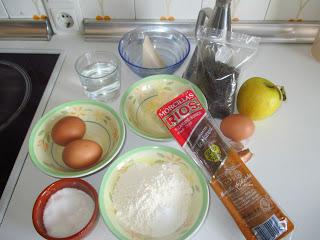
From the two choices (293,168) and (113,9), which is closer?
(293,168)

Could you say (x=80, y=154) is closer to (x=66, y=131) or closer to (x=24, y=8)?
(x=66, y=131)

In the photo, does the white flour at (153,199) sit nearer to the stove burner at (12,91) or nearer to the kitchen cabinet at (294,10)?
the stove burner at (12,91)

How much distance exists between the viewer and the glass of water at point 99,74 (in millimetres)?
753

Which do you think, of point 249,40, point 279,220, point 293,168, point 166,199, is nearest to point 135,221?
point 166,199

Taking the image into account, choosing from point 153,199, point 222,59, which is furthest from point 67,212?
point 222,59

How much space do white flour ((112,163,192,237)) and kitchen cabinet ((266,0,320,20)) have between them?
570 mm

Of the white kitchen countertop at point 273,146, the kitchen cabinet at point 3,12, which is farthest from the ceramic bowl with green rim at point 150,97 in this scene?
the kitchen cabinet at point 3,12

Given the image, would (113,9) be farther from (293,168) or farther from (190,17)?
(293,168)

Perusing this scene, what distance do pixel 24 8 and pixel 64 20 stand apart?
0.12m

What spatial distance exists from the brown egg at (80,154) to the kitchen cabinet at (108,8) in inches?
17.7

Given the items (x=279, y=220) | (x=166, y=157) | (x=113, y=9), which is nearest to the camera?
(x=279, y=220)

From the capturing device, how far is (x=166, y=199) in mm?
588

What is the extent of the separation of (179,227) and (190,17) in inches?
24.1

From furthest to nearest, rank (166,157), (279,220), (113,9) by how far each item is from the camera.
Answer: (113,9), (166,157), (279,220)
